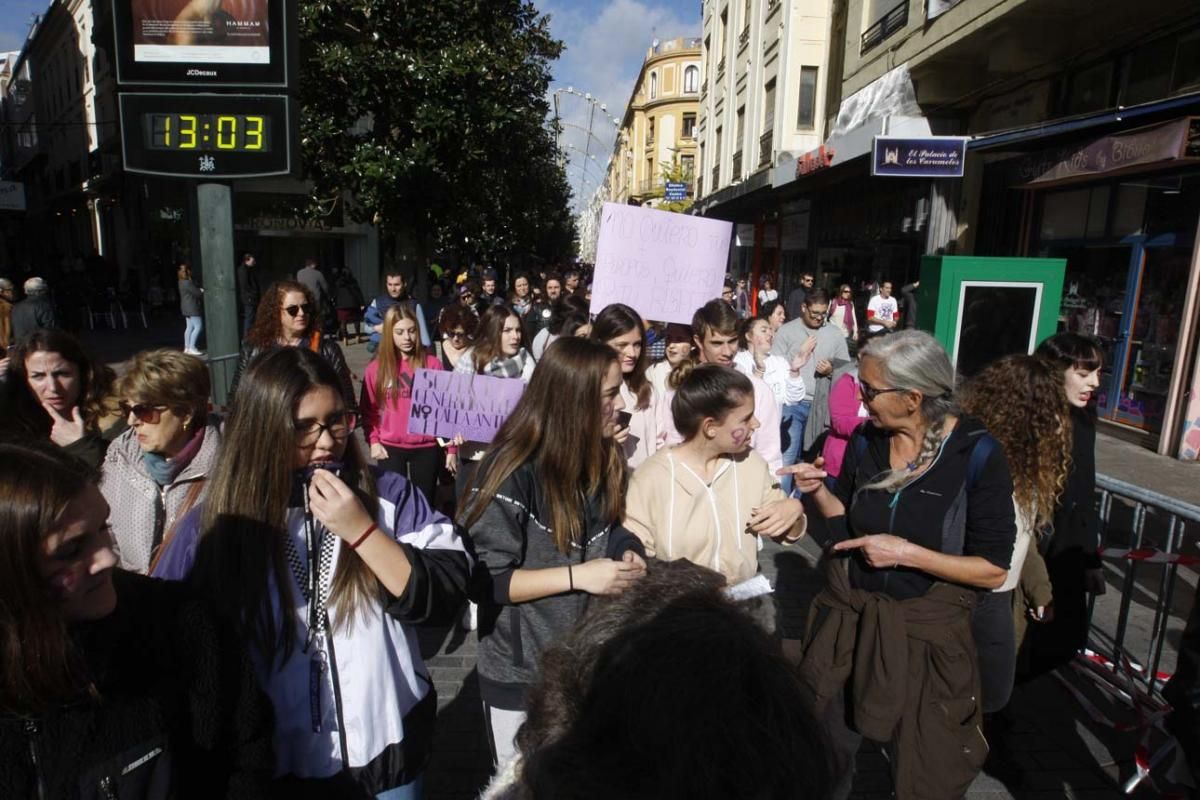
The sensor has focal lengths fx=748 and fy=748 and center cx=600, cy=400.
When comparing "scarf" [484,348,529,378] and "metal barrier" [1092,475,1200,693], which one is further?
"scarf" [484,348,529,378]

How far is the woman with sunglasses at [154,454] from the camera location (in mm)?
2561

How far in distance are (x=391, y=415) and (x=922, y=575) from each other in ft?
11.7

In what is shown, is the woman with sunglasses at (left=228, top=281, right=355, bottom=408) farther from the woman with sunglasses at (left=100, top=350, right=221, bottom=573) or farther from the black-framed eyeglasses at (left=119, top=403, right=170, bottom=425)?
the black-framed eyeglasses at (left=119, top=403, right=170, bottom=425)

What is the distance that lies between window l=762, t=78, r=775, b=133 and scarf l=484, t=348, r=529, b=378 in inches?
746

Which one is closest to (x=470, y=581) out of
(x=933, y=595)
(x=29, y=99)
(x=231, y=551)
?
(x=231, y=551)

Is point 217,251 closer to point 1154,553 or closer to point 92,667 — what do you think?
point 92,667

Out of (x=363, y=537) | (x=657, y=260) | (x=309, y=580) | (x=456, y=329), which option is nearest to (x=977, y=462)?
(x=363, y=537)

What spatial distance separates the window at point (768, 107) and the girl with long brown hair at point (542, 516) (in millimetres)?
21669

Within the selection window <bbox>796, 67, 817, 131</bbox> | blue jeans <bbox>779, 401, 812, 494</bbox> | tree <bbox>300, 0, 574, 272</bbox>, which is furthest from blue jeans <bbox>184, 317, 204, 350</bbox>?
window <bbox>796, 67, 817, 131</bbox>

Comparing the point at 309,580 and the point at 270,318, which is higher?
the point at 270,318

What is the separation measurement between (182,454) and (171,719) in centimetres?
162

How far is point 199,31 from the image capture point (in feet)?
15.5

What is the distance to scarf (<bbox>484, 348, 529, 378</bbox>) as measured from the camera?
536 centimetres

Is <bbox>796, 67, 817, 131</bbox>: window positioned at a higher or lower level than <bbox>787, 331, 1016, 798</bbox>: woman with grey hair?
higher
